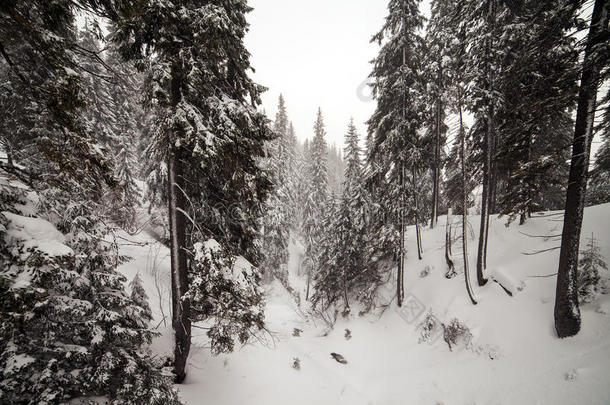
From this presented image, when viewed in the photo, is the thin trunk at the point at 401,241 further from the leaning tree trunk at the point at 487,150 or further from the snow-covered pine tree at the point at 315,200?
the snow-covered pine tree at the point at 315,200

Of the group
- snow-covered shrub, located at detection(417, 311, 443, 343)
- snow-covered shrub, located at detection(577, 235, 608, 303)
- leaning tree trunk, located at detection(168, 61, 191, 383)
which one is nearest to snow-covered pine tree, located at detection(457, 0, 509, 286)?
snow-covered shrub, located at detection(577, 235, 608, 303)

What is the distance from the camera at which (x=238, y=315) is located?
5645mm

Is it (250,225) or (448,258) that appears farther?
(448,258)

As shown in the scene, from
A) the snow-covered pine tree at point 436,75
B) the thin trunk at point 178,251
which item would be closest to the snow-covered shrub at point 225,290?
the thin trunk at point 178,251

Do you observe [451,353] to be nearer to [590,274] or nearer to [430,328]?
[430,328]

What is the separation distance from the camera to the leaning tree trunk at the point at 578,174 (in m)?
6.06

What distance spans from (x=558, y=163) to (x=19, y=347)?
39.6 feet

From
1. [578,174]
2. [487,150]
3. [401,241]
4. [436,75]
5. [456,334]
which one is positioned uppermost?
[436,75]

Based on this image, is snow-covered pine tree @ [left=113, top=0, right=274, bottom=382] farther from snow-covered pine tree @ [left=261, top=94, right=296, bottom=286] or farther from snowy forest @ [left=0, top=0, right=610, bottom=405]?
snow-covered pine tree @ [left=261, top=94, right=296, bottom=286]

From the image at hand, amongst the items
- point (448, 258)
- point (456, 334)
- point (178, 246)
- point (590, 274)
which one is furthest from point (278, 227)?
point (590, 274)

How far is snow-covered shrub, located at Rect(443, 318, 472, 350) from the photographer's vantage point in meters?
10.7

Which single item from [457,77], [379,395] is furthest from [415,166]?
[379,395]

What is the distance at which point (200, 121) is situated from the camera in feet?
17.9

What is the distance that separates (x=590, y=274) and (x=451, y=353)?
19.7 ft
